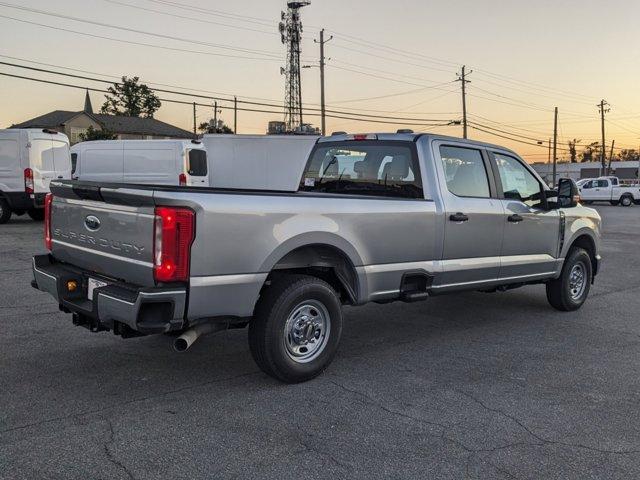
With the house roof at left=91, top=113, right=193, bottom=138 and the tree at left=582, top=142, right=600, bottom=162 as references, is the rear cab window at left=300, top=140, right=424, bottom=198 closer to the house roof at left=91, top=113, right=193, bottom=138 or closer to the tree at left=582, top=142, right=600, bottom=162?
the house roof at left=91, top=113, right=193, bottom=138

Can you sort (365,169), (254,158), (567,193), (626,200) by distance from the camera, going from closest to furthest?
(365,169) → (567,193) → (254,158) → (626,200)

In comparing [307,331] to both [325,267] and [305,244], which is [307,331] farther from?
[305,244]

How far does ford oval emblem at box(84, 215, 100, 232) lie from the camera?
4.18 meters

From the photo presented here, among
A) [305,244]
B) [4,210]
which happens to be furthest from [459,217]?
[4,210]

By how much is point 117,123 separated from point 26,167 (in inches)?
2627

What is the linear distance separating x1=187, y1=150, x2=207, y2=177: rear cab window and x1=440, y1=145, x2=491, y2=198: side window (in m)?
11.7

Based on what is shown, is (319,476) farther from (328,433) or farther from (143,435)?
(143,435)

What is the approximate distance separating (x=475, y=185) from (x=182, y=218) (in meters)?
3.27

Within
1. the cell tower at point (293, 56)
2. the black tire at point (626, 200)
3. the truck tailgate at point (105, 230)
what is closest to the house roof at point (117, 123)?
the cell tower at point (293, 56)

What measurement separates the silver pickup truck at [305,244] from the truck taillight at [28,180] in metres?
12.5

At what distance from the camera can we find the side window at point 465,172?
5.59 m

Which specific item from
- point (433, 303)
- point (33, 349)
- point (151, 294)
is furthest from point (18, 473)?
point (433, 303)

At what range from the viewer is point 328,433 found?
361 centimetres

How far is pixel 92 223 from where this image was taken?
4234mm
